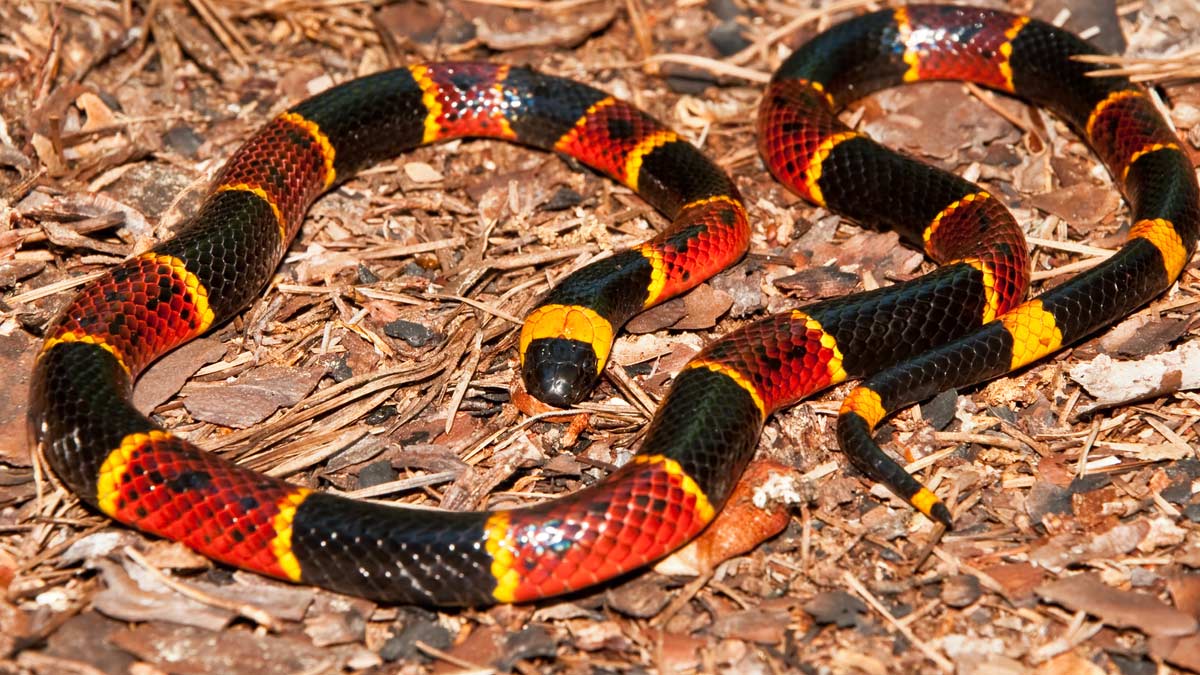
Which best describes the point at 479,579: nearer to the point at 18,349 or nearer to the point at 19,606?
the point at 19,606

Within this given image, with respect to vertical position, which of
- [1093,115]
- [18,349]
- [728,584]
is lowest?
[728,584]

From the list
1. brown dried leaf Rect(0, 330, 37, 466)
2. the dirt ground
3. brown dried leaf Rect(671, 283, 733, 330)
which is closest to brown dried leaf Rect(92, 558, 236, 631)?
the dirt ground

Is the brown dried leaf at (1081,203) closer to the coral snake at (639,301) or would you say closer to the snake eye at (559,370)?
the coral snake at (639,301)

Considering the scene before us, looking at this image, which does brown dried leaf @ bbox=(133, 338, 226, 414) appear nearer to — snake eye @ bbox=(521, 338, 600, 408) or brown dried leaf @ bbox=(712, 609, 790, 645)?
snake eye @ bbox=(521, 338, 600, 408)

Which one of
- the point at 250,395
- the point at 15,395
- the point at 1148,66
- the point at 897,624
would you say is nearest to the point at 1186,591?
the point at 897,624

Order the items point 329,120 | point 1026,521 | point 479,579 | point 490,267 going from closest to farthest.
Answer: point 479,579
point 1026,521
point 490,267
point 329,120

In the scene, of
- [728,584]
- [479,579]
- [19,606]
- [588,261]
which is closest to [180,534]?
[19,606]
